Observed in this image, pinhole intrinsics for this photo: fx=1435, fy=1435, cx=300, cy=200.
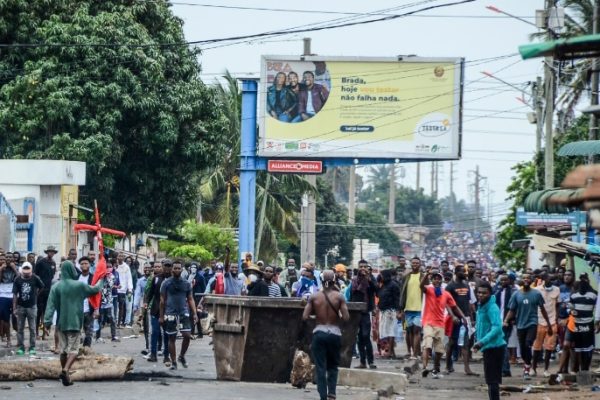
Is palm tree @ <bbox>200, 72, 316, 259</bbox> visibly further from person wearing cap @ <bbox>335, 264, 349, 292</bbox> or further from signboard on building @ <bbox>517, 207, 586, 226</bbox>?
person wearing cap @ <bbox>335, 264, 349, 292</bbox>

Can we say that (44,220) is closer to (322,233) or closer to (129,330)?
(129,330)

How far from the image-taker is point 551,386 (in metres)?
21.1

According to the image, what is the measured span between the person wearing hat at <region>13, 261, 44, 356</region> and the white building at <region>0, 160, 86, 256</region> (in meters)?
10.7

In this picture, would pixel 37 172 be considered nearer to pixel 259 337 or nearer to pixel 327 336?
pixel 259 337

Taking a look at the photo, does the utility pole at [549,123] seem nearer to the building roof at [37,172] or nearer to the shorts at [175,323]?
the building roof at [37,172]

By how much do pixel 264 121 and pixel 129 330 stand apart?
56.1ft

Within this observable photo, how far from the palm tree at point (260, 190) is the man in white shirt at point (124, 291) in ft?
71.0

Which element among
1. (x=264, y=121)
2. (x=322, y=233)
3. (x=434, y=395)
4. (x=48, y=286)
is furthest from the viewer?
(x=322, y=233)

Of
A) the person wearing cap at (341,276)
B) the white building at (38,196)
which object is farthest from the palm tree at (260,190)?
the person wearing cap at (341,276)

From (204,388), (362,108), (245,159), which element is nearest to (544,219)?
(362,108)

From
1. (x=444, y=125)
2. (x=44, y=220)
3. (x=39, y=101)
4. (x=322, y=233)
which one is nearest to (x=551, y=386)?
(x=44, y=220)

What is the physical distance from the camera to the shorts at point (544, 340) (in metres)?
23.6

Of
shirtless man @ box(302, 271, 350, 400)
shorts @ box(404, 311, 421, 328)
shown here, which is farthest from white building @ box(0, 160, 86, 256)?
shirtless man @ box(302, 271, 350, 400)

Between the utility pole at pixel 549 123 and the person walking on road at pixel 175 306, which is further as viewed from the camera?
the utility pole at pixel 549 123
